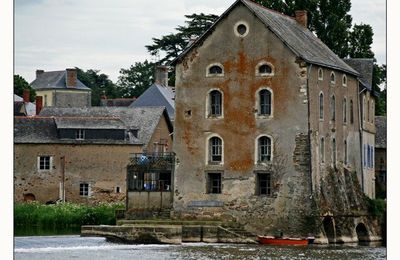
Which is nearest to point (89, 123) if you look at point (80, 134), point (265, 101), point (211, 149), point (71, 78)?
point (80, 134)

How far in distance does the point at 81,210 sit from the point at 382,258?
808 inches

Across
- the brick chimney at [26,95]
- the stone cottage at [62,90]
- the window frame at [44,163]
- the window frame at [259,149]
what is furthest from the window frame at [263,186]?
the stone cottage at [62,90]

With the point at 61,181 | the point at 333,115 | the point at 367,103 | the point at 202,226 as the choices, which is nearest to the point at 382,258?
the point at 202,226

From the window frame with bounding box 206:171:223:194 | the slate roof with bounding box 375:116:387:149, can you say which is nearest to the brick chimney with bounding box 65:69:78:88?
the slate roof with bounding box 375:116:387:149

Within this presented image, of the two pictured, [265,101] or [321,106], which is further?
[321,106]

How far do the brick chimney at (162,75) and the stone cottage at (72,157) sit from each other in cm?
1259

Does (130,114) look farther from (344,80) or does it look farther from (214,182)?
(214,182)

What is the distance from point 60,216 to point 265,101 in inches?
499

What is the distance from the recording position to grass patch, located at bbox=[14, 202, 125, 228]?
51.3 meters

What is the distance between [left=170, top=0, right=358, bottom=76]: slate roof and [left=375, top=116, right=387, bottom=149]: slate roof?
289 inches

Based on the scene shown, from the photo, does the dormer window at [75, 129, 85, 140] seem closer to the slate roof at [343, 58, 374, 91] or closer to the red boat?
the slate roof at [343, 58, 374, 91]

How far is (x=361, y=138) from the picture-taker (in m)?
50.0

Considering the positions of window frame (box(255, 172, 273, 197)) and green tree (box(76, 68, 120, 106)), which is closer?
window frame (box(255, 172, 273, 197))

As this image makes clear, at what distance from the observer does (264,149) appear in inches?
1742
